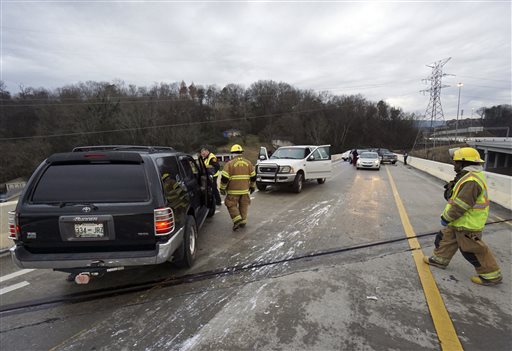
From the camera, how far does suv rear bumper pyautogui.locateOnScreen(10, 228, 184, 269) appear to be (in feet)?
9.71

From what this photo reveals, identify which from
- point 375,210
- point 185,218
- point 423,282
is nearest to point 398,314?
point 423,282

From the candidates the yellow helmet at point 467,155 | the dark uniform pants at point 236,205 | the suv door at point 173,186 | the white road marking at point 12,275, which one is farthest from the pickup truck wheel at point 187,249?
the yellow helmet at point 467,155

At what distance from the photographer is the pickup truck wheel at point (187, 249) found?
3851mm

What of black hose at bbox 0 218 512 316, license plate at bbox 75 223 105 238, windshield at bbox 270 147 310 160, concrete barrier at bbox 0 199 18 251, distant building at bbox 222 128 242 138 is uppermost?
distant building at bbox 222 128 242 138

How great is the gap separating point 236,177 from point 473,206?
3.99m

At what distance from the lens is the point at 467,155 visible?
11.8 feet

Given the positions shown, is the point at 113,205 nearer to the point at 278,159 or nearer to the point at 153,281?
the point at 153,281

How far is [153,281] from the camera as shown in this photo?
374 cm

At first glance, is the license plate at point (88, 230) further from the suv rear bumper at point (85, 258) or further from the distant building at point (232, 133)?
the distant building at point (232, 133)

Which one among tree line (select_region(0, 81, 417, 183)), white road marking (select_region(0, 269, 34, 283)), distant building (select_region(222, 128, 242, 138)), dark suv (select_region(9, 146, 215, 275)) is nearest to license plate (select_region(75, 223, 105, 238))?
dark suv (select_region(9, 146, 215, 275))

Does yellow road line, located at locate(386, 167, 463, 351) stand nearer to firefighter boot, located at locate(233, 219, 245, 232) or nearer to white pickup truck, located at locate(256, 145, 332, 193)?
firefighter boot, located at locate(233, 219, 245, 232)

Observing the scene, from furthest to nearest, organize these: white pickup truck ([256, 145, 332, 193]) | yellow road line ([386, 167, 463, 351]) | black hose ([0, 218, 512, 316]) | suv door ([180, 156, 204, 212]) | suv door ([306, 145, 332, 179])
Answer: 1. suv door ([306, 145, 332, 179])
2. white pickup truck ([256, 145, 332, 193])
3. suv door ([180, 156, 204, 212])
4. black hose ([0, 218, 512, 316])
5. yellow road line ([386, 167, 463, 351])

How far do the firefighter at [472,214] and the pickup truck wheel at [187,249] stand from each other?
11.6 ft

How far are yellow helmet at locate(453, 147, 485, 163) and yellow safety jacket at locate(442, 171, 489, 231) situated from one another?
178mm
